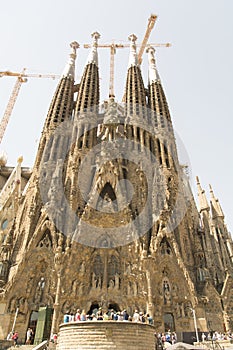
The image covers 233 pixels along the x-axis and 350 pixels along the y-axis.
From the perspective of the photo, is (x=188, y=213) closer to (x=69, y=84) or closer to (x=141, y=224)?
(x=141, y=224)

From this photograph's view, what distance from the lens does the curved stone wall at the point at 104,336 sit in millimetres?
12141

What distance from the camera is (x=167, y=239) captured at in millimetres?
23609

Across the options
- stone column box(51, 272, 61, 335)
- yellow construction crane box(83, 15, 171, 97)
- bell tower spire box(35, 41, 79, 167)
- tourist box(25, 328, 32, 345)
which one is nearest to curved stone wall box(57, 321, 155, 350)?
tourist box(25, 328, 32, 345)

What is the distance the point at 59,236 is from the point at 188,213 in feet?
40.5

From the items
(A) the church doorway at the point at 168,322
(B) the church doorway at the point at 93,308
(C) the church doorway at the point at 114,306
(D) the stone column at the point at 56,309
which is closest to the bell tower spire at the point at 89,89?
(D) the stone column at the point at 56,309

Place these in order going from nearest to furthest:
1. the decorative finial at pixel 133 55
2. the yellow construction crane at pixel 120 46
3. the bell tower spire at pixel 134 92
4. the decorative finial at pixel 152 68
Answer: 1. the bell tower spire at pixel 134 92
2. the decorative finial at pixel 152 68
3. the decorative finial at pixel 133 55
4. the yellow construction crane at pixel 120 46

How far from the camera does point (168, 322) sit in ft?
70.8

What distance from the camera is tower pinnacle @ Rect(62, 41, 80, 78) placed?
39.3 m

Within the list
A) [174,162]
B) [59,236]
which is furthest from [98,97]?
[59,236]

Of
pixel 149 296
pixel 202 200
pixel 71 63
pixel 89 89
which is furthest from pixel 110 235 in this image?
pixel 71 63

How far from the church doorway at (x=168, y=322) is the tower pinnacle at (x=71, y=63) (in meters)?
31.3

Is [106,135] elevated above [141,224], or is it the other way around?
[106,135]

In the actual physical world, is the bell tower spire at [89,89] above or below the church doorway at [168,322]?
above

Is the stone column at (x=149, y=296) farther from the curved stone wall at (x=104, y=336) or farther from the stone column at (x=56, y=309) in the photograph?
the curved stone wall at (x=104, y=336)
